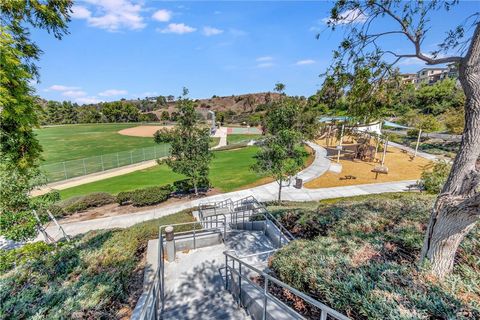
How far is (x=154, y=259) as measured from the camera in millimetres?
6543

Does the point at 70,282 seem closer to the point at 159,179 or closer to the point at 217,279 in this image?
the point at 217,279

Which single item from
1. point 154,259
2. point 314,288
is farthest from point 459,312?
point 154,259

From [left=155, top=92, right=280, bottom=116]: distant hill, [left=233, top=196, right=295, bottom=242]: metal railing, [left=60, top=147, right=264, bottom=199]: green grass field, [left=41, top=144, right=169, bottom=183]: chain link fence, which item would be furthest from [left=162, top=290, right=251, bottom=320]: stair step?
[left=155, top=92, right=280, bottom=116]: distant hill

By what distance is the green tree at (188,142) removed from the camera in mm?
14688

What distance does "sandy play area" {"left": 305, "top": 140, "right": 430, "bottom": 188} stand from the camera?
18953mm

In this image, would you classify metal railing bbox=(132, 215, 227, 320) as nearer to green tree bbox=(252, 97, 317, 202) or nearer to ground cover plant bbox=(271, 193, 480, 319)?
ground cover plant bbox=(271, 193, 480, 319)

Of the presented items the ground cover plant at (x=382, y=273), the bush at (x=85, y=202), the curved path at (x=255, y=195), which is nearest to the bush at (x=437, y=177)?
the curved path at (x=255, y=195)

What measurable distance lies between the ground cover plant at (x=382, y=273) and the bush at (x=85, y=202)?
49.6ft

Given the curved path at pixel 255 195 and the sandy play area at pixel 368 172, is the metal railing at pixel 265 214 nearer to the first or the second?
the curved path at pixel 255 195

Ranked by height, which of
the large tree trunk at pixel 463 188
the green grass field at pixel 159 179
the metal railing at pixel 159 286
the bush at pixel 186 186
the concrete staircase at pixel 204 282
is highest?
the large tree trunk at pixel 463 188

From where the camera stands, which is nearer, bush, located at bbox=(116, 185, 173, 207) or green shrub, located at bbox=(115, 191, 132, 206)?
bush, located at bbox=(116, 185, 173, 207)

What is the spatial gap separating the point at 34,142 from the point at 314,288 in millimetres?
8926

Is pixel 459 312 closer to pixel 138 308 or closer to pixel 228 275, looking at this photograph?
pixel 138 308

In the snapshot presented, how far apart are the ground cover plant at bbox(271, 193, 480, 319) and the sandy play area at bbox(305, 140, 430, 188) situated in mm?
13807
